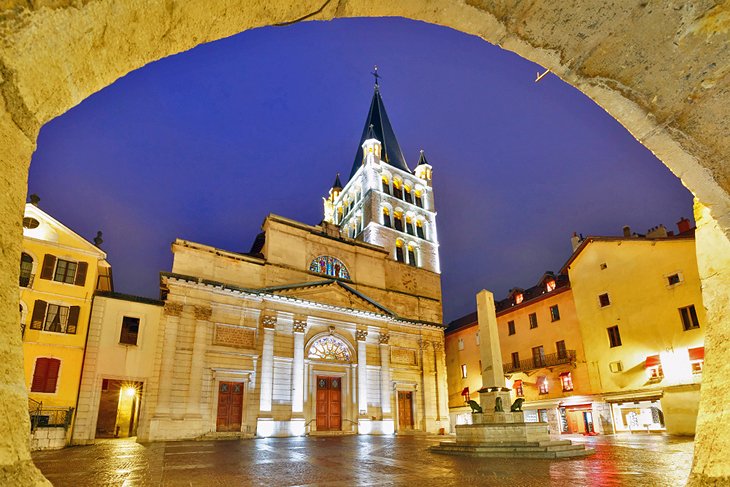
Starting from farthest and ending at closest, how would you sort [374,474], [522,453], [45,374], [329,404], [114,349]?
[329,404]
[114,349]
[45,374]
[522,453]
[374,474]

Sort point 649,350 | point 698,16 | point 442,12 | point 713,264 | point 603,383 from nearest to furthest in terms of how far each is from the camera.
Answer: point 698,16 < point 442,12 < point 713,264 < point 649,350 < point 603,383

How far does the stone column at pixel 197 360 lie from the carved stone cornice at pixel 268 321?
10.4 feet

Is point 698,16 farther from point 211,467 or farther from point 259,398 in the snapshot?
point 259,398

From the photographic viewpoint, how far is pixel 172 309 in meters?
21.7

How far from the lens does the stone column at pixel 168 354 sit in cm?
1994

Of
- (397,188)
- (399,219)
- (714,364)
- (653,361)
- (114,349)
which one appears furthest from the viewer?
A: (397,188)

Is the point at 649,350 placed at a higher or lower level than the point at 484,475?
higher

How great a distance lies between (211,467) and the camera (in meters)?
7.95

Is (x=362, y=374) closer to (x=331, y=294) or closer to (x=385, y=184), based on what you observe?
(x=331, y=294)

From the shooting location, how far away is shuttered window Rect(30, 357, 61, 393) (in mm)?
17575

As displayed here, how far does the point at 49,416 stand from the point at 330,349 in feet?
48.4

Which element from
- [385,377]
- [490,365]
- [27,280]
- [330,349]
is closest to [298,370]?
[330,349]

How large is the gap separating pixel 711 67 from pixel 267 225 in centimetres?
2707

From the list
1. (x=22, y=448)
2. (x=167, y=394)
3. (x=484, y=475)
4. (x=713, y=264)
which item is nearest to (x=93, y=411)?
(x=167, y=394)
